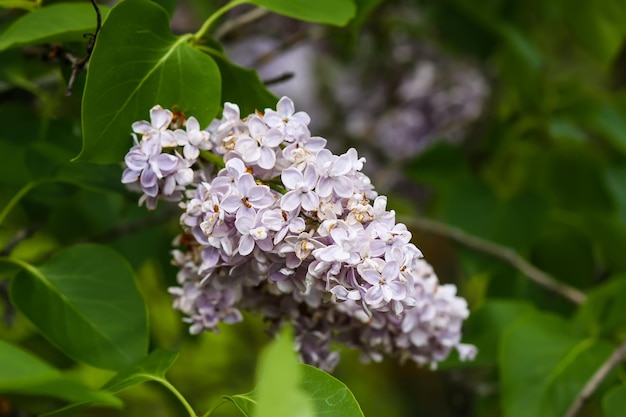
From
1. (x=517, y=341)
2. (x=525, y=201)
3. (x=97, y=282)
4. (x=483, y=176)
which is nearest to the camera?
(x=97, y=282)

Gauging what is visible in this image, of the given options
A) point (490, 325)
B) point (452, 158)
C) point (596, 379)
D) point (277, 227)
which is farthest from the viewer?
point (452, 158)

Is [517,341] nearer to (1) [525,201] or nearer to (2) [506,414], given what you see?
(2) [506,414]

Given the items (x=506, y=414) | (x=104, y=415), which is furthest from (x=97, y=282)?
(x=104, y=415)

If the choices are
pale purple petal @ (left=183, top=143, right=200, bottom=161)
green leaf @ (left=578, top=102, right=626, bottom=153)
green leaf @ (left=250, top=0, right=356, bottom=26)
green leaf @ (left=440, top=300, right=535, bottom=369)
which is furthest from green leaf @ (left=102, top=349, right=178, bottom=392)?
green leaf @ (left=578, top=102, right=626, bottom=153)

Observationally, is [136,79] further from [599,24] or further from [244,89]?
[599,24]

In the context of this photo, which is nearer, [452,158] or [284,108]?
[284,108]

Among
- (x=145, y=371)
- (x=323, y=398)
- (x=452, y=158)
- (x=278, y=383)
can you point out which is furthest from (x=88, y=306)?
(x=452, y=158)

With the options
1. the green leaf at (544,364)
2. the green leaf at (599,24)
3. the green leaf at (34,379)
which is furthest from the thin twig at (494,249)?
the green leaf at (34,379)
